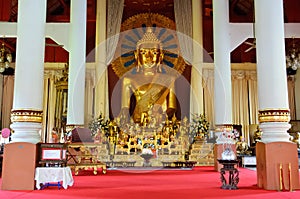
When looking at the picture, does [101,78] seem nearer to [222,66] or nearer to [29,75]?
[222,66]

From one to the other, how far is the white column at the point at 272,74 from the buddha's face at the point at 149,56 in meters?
8.90

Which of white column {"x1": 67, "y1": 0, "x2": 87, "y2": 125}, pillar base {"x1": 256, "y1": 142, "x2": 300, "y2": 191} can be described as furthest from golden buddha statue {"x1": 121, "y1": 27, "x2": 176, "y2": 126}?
pillar base {"x1": 256, "y1": 142, "x2": 300, "y2": 191}

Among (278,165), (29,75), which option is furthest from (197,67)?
(29,75)

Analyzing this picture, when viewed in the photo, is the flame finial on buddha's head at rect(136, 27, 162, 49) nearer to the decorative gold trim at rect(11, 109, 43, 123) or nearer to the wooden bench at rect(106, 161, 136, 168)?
the wooden bench at rect(106, 161, 136, 168)

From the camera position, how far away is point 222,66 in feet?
30.5

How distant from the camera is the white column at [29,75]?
214 inches

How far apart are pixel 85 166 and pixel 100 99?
5.80 metres

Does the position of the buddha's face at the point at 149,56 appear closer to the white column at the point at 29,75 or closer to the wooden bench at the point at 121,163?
the wooden bench at the point at 121,163

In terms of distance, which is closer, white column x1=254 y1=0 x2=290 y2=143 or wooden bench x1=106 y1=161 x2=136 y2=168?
white column x1=254 y1=0 x2=290 y2=143

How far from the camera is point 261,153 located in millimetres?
5469

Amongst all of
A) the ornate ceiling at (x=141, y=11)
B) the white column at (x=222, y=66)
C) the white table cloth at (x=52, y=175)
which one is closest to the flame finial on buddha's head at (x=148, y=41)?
the ornate ceiling at (x=141, y=11)

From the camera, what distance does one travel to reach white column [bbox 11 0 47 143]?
5434mm

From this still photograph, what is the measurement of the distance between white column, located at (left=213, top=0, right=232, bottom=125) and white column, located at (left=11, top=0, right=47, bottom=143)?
493 cm

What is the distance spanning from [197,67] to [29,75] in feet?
29.2
